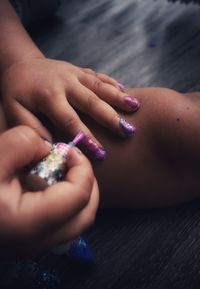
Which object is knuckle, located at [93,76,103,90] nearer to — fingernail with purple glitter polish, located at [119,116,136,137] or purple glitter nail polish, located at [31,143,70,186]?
fingernail with purple glitter polish, located at [119,116,136,137]

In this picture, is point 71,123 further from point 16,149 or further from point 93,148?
point 16,149

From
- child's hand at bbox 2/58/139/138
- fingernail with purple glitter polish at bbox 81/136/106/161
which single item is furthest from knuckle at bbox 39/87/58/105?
fingernail with purple glitter polish at bbox 81/136/106/161

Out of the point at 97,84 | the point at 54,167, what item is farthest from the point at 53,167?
the point at 97,84

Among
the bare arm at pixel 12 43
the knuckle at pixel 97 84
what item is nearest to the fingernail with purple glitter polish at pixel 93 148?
the knuckle at pixel 97 84

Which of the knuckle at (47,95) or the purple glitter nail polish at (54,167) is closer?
the purple glitter nail polish at (54,167)

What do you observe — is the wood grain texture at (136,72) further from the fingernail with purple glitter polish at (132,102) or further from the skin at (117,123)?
the fingernail with purple glitter polish at (132,102)

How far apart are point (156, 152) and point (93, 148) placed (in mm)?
107

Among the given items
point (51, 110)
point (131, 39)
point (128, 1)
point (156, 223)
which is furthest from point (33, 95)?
point (128, 1)

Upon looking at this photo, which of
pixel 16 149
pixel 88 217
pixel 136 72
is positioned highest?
pixel 16 149

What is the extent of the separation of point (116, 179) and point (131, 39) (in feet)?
2.45

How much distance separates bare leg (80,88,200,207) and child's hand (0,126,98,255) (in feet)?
0.54

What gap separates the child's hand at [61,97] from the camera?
66cm

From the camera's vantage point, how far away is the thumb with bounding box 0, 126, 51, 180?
1.54ft

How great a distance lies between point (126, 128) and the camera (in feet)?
2.15
